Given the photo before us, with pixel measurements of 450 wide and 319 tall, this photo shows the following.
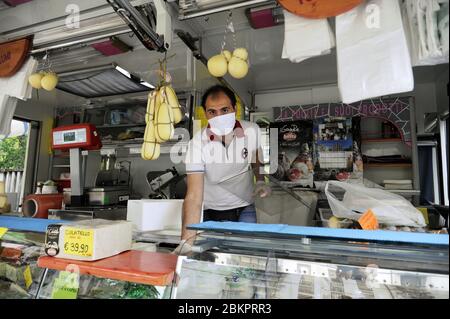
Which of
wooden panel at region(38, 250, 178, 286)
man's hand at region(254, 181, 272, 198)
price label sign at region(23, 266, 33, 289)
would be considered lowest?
price label sign at region(23, 266, 33, 289)

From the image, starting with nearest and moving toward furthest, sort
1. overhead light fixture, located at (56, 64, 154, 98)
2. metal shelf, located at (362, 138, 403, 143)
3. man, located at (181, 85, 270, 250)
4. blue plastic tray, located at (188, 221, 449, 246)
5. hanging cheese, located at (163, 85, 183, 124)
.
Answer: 1. blue plastic tray, located at (188, 221, 449, 246)
2. hanging cheese, located at (163, 85, 183, 124)
3. man, located at (181, 85, 270, 250)
4. overhead light fixture, located at (56, 64, 154, 98)
5. metal shelf, located at (362, 138, 403, 143)

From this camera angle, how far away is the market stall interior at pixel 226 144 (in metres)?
0.86

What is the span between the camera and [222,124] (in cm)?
179

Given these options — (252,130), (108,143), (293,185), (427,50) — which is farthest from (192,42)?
(293,185)

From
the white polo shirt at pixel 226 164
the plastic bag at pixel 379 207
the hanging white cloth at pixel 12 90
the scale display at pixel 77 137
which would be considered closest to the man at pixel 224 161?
the white polo shirt at pixel 226 164

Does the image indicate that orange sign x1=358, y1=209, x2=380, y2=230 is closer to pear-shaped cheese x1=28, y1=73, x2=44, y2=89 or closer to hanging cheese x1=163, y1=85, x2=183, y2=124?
hanging cheese x1=163, y1=85, x2=183, y2=124

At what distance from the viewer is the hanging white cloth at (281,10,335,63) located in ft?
3.76

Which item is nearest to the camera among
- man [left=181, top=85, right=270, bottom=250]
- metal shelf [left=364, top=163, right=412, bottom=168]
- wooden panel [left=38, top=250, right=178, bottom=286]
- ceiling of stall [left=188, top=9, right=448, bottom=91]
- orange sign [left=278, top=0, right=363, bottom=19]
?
wooden panel [left=38, top=250, right=178, bottom=286]

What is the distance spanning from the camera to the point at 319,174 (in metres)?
3.54

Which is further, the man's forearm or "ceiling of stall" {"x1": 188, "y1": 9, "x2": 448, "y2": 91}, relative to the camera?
"ceiling of stall" {"x1": 188, "y1": 9, "x2": 448, "y2": 91}

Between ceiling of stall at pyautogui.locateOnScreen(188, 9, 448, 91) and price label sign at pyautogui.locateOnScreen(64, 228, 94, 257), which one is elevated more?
ceiling of stall at pyautogui.locateOnScreen(188, 9, 448, 91)

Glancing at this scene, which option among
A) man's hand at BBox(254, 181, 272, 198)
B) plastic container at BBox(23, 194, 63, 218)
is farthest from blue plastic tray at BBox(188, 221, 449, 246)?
plastic container at BBox(23, 194, 63, 218)

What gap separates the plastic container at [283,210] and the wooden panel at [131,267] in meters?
1.63

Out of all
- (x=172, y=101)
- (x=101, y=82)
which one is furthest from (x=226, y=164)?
(x=101, y=82)
